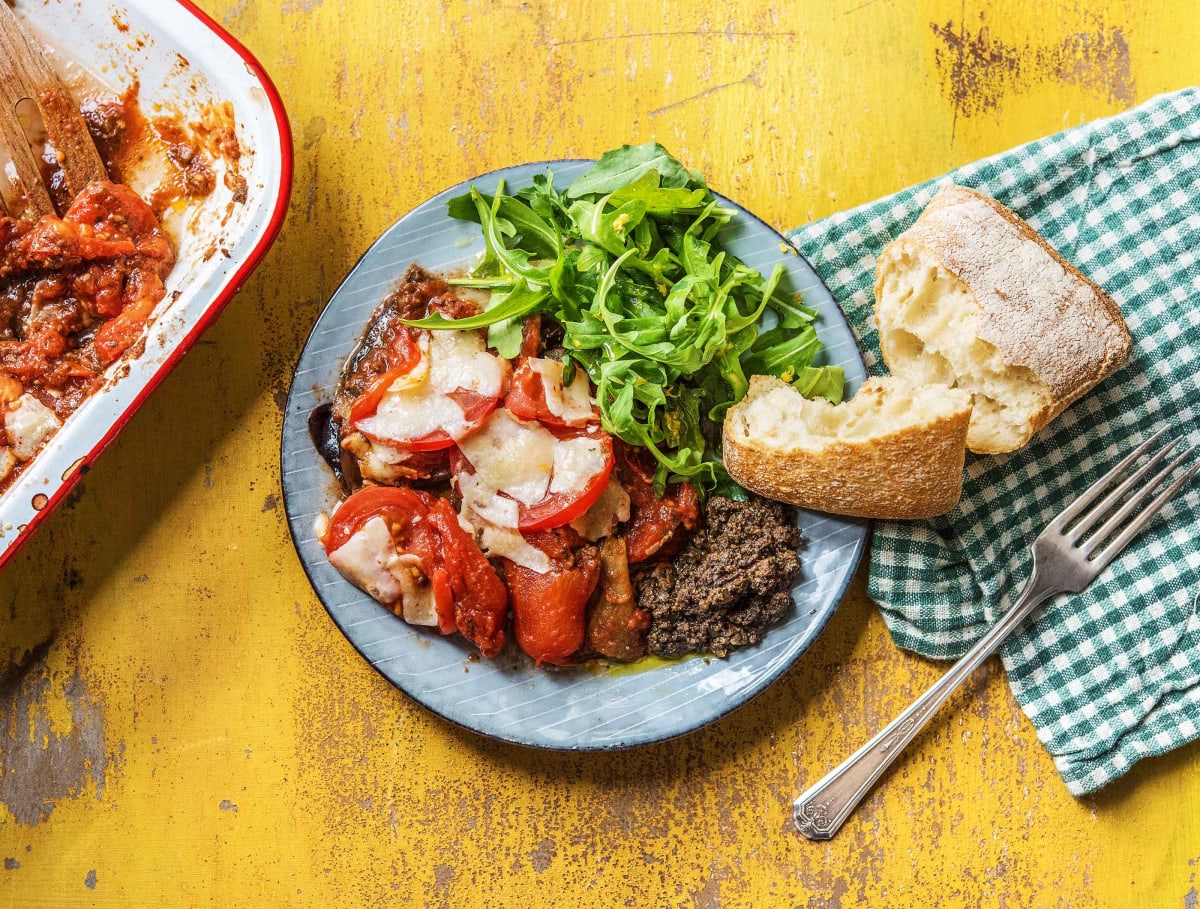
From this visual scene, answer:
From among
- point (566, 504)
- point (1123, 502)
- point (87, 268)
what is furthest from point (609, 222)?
point (1123, 502)

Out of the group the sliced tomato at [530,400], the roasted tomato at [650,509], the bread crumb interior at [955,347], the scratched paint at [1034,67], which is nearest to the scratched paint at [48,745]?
the sliced tomato at [530,400]

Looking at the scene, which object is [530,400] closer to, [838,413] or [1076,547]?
[838,413]

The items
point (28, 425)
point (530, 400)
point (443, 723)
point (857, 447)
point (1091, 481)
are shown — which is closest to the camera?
point (857, 447)

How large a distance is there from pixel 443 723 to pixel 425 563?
1.81 ft

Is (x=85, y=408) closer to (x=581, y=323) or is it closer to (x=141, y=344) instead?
(x=141, y=344)

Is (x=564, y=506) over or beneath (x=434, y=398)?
beneath

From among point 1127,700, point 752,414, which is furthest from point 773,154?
point 1127,700

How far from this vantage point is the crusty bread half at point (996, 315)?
6.65ft

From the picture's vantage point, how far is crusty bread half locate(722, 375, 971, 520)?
1.98 meters

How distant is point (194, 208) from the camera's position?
238 centimetres

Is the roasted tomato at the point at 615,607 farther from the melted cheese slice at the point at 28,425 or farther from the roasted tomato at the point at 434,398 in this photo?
the melted cheese slice at the point at 28,425

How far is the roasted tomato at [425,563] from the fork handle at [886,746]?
979mm

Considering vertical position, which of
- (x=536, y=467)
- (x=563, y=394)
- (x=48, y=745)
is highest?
(x=563, y=394)

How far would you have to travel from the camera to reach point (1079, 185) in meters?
2.31
